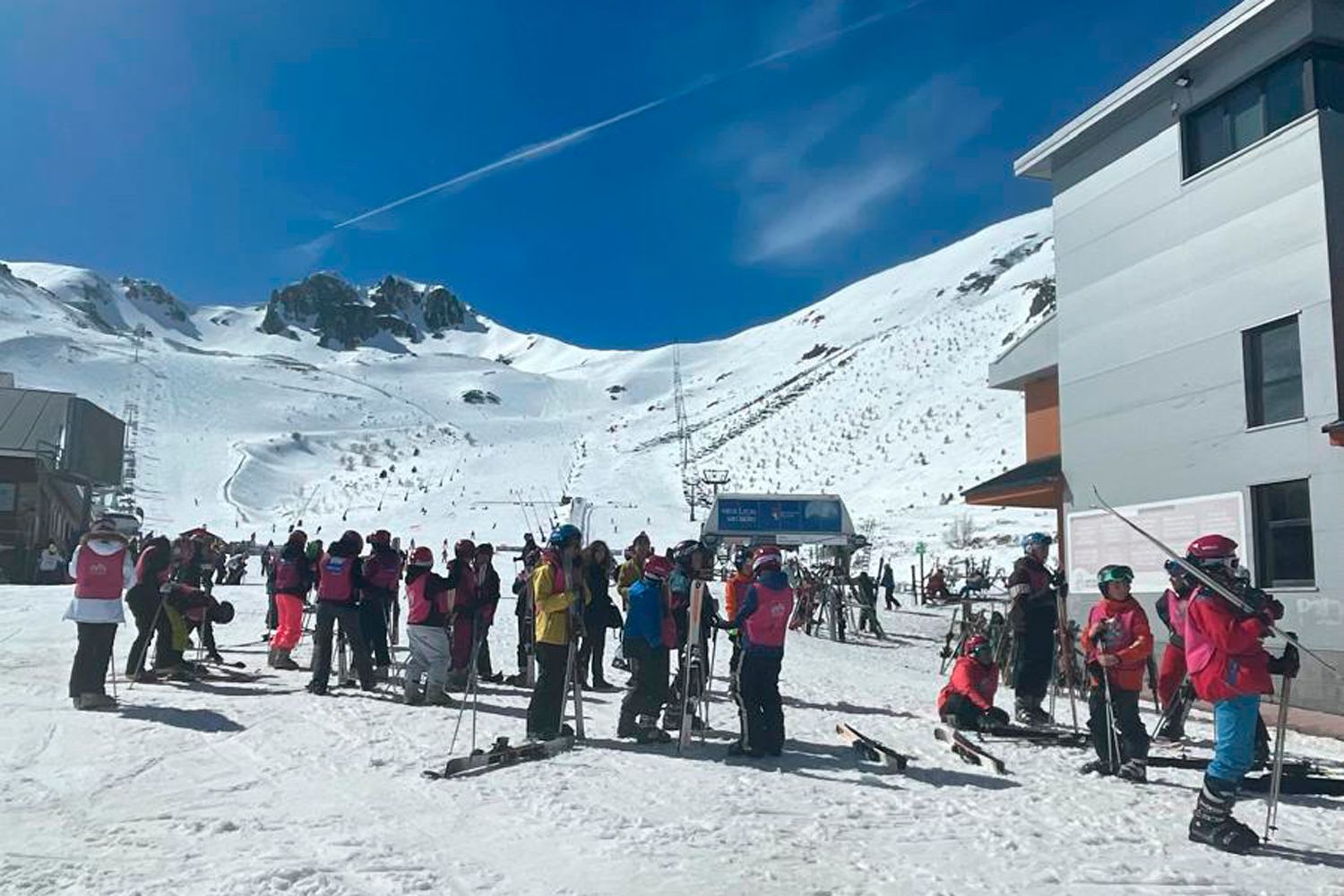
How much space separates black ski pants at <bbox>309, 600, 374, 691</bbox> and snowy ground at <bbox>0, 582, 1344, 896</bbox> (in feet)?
2.79

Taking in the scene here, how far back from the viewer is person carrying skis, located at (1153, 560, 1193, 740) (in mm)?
9148

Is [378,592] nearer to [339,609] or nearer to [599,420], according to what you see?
[339,609]

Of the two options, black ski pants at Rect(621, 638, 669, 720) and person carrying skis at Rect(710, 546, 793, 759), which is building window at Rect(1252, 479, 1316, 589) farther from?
black ski pants at Rect(621, 638, 669, 720)

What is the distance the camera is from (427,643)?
1029cm

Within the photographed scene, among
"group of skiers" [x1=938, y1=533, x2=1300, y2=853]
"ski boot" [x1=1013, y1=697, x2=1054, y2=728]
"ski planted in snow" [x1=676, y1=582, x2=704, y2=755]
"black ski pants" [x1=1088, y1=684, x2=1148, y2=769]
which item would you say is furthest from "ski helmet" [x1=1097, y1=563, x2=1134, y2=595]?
"ski planted in snow" [x1=676, y1=582, x2=704, y2=755]

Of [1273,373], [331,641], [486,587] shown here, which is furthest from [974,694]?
[331,641]

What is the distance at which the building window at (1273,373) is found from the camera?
40.1ft

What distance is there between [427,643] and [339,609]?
4.11 feet

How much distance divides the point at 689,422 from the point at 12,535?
6673cm

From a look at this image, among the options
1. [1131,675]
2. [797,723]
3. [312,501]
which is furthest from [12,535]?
[1131,675]

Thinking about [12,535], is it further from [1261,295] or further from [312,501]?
[1261,295]

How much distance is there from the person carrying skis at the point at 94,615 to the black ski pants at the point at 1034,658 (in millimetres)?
8884

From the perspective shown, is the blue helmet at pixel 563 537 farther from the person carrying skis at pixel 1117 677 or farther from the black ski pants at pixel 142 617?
the black ski pants at pixel 142 617

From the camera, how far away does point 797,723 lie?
33.1ft
